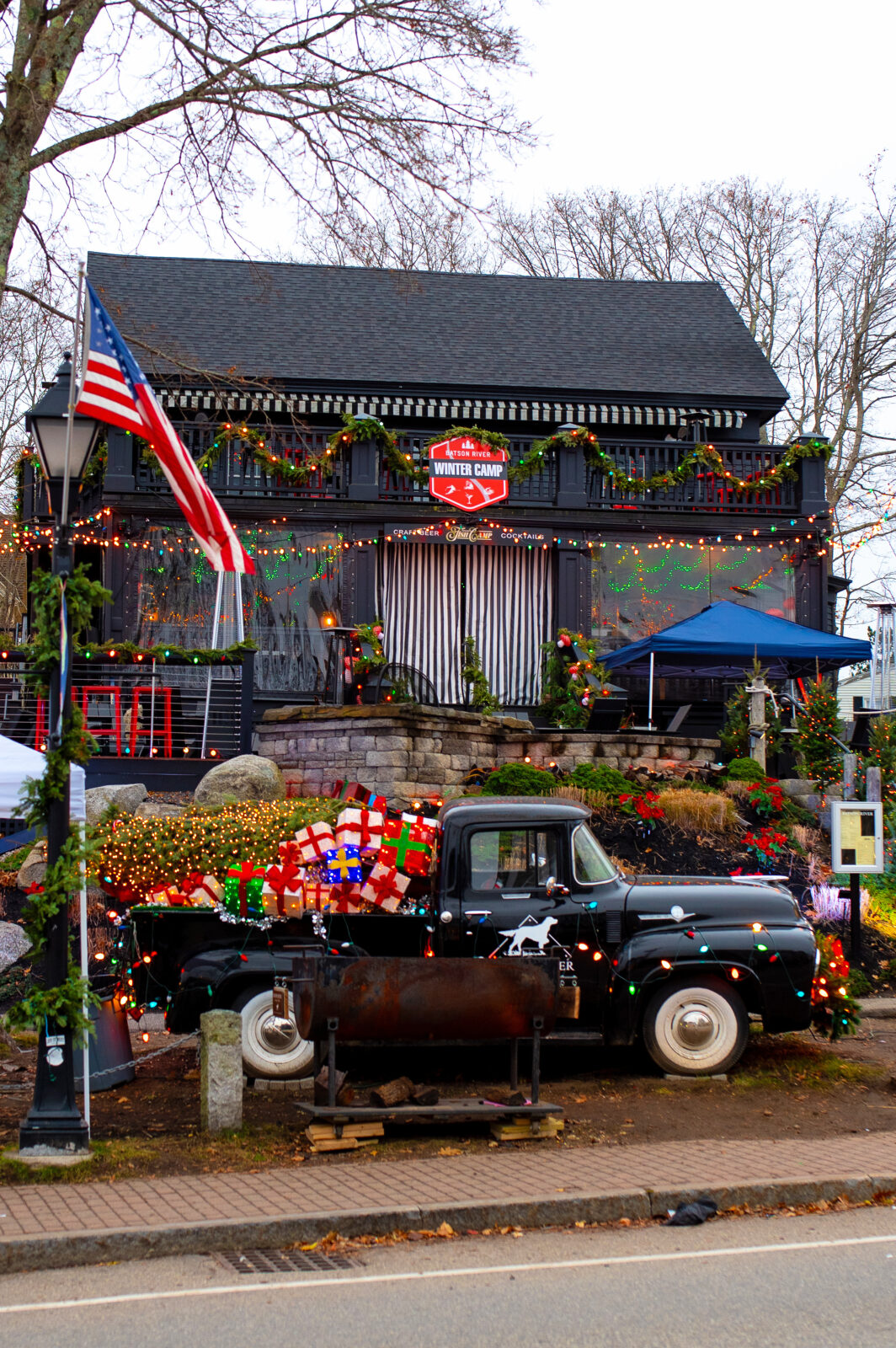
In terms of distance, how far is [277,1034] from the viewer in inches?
356

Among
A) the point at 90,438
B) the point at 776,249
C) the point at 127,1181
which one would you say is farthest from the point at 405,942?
the point at 776,249

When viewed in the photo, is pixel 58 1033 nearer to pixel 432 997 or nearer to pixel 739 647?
pixel 432 997

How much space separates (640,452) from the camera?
2202 centimetres

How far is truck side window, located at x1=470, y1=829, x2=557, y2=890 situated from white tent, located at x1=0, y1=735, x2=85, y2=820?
2.90 meters

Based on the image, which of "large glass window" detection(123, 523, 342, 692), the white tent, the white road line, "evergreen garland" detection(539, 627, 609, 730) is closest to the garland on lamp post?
the white tent

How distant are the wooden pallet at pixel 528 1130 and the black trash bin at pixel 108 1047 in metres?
2.64

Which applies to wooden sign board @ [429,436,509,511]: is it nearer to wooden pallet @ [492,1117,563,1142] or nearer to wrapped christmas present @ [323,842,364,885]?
wrapped christmas present @ [323,842,364,885]

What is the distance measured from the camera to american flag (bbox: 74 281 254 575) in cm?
805

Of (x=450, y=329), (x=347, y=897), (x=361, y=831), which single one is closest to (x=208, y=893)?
(x=347, y=897)

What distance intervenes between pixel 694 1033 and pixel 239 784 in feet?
23.7

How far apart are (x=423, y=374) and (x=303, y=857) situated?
14479 mm

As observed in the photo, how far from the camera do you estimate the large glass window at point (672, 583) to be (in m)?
21.5

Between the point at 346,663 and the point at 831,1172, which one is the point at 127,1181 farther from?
the point at 346,663

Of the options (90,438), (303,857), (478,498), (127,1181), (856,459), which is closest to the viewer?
(127,1181)
